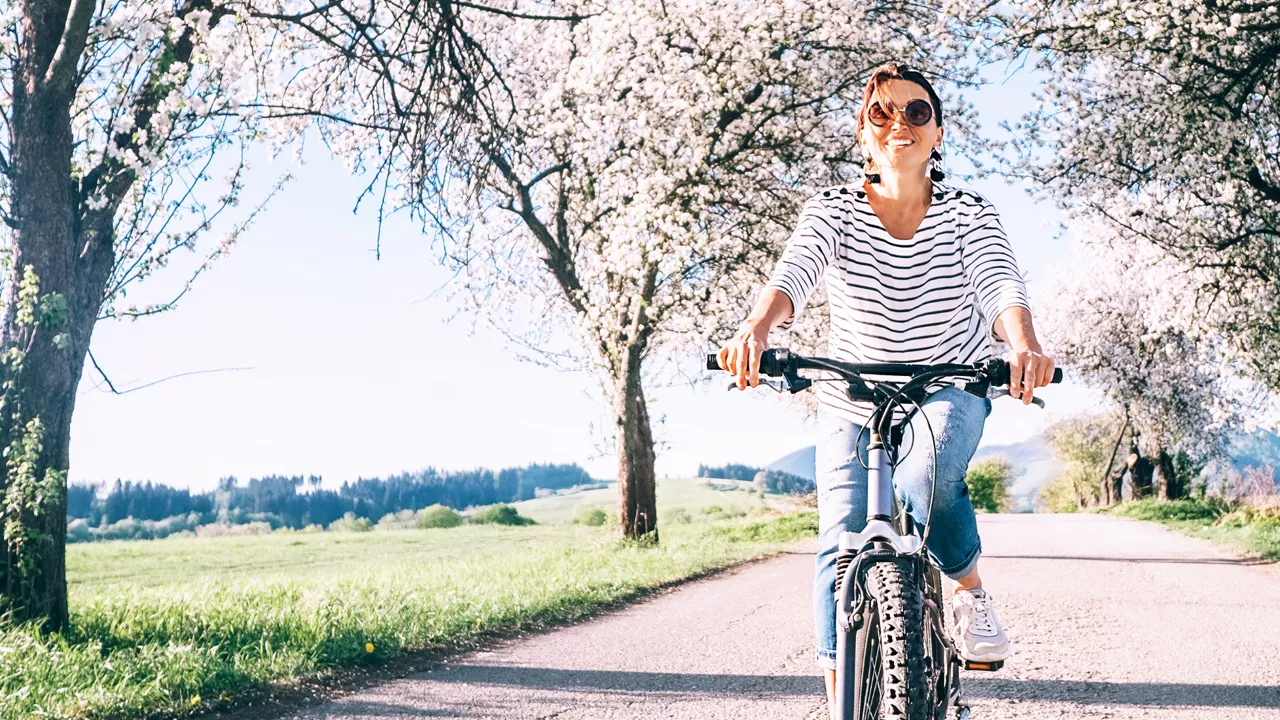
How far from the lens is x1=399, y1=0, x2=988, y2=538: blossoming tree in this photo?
14.4 m

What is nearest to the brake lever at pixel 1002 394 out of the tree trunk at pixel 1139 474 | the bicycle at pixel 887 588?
the bicycle at pixel 887 588

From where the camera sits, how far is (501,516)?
34844 millimetres

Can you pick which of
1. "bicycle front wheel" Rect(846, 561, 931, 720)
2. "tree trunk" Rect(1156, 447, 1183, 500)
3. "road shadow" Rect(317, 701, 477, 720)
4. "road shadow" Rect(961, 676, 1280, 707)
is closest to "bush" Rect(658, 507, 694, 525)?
"tree trunk" Rect(1156, 447, 1183, 500)

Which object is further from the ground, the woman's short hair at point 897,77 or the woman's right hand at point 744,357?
the woman's short hair at point 897,77

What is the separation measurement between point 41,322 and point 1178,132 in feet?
46.5

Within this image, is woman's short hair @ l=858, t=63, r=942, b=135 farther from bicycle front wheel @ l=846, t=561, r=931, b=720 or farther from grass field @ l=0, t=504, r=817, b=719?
grass field @ l=0, t=504, r=817, b=719

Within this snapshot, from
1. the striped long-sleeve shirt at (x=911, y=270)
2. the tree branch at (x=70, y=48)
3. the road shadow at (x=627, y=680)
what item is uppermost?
the tree branch at (x=70, y=48)

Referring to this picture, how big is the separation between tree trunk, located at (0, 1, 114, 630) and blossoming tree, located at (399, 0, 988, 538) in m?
6.60

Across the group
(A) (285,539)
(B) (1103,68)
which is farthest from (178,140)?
(A) (285,539)

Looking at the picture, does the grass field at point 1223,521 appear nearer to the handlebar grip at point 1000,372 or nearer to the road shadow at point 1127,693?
the road shadow at point 1127,693

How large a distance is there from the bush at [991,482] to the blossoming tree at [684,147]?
120ft

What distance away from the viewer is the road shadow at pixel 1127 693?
5379 mm

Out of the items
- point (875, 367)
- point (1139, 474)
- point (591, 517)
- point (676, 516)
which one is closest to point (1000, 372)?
point (875, 367)

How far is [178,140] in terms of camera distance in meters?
7.77
